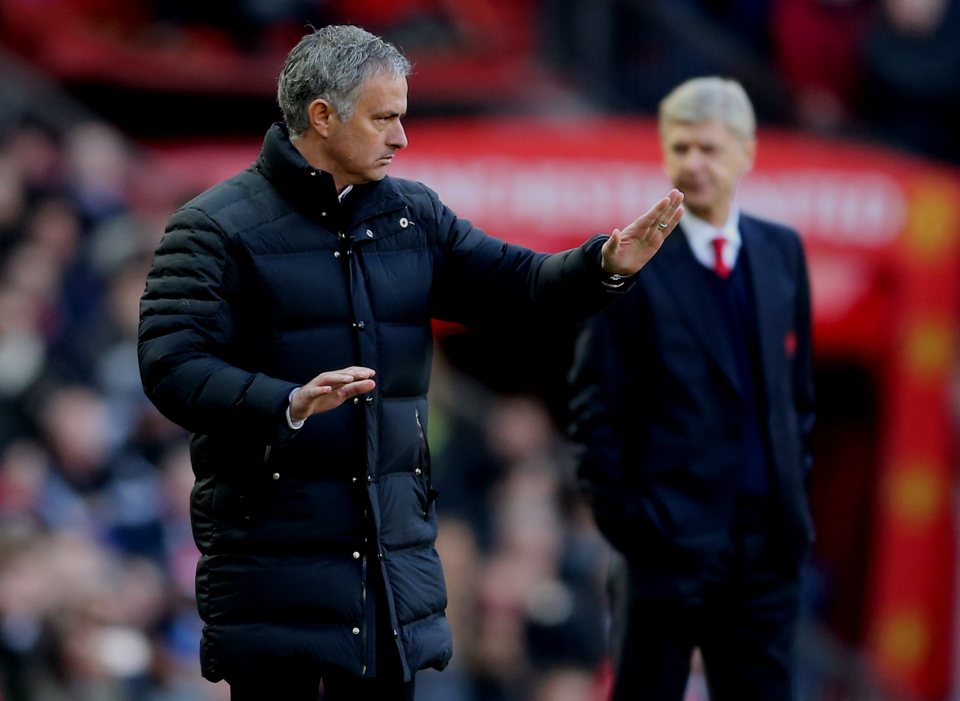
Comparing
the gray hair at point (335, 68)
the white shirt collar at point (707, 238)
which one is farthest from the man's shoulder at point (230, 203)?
the white shirt collar at point (707, 238)

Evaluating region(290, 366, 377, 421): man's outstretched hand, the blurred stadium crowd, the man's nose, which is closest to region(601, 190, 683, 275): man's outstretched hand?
the man's nose

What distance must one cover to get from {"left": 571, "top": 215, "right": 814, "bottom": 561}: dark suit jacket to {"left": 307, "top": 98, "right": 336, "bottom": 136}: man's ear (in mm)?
1093

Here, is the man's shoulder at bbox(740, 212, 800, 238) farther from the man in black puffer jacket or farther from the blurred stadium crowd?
the blurred stadium crowd

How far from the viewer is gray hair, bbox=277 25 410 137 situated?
4.01m

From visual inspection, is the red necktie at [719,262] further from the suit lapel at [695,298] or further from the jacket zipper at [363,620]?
the jacket zipper at [363,620]

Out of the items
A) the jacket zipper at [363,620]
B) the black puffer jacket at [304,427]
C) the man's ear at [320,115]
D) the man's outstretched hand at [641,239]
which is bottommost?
the jacket zipper at [363,620]

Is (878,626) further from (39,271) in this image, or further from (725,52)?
(39,271)

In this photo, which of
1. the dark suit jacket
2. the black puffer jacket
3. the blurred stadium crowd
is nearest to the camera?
the black puffer jacket

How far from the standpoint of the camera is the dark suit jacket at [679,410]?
4.77 metres

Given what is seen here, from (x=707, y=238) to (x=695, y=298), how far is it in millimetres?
164

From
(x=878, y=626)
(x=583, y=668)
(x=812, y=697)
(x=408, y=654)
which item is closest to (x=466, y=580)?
(x=583, y=668)

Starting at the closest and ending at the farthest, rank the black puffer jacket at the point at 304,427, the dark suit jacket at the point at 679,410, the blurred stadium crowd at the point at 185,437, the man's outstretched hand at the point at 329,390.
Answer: the man's outstretched hand at the point at 329,390, the black puffer jacket at the point at 304,427, the dark suit jacket at the point at 679,410, the blurred stadium crowd at the point at 185,437

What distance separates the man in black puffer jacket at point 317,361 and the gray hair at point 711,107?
927 mm

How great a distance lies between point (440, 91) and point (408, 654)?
25.4 ft
